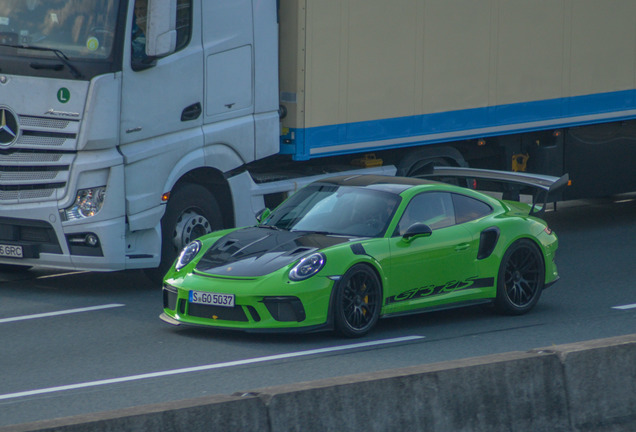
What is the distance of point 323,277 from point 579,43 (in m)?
7.48

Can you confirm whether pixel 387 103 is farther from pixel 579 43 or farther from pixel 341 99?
pixel 579 43

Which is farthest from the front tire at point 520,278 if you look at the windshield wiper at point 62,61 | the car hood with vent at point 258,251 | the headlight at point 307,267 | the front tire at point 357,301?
the windshield wiper at point 62,61

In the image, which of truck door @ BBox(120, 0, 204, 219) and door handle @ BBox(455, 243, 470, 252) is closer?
door handle @ BBox(455, 243, 470, 252)

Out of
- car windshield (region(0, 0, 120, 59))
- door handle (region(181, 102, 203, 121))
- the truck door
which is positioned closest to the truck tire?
the truck door

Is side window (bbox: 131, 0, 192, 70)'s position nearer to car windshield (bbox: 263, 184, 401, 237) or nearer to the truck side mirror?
the truck side mirror

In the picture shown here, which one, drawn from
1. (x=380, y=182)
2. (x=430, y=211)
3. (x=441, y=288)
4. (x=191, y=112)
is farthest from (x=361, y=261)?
(x=191, y=112)

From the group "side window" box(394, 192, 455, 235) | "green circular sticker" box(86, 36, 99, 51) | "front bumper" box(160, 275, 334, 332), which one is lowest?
"front bumper" box(160, 275, 334, 332)

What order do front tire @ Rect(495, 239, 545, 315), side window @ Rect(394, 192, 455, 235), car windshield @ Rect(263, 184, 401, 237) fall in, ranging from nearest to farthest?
car windshield @ Rect(263, 184, 401, 237) < side window @ Rect(394, 192, 455, 235) < front tire @ Rect(495, 239, 545, 315)

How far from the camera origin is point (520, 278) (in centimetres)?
1102

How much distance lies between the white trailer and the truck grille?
14mm

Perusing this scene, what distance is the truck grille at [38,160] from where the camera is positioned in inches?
453

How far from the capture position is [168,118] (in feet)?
39.2

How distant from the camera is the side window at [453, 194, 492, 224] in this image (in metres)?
10.8

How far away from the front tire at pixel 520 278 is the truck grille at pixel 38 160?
4246 millimetres
